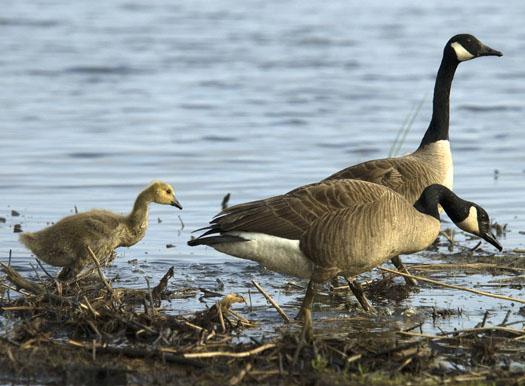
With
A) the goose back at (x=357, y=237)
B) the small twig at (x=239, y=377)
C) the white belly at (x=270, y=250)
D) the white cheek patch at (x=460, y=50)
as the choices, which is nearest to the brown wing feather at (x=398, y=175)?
the goose back at (x=357, y=237)

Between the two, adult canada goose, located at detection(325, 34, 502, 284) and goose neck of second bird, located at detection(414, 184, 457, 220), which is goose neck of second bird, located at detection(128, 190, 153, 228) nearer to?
adult canada goose, located at detection(325, 34, 502, 284)

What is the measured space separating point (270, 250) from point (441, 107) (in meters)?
3.76

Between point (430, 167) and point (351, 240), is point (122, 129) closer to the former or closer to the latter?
point (430, 167)

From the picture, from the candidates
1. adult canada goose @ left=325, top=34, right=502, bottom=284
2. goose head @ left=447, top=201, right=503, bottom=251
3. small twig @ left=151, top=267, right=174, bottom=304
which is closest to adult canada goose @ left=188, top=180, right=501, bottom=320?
small twig @ left=151, top=267, right=174, bottom=304

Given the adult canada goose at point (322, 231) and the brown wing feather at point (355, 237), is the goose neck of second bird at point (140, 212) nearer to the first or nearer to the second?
the adult canada goose at point (322, 231)

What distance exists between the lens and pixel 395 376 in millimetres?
6273

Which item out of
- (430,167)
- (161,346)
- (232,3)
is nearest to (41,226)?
(430,167)

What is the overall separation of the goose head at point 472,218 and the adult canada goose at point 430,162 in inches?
31.2

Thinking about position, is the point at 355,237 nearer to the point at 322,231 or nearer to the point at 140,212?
the point at 322,231

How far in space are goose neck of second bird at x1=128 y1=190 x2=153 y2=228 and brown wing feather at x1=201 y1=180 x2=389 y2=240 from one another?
99cm

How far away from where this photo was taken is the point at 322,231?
25.9 feet

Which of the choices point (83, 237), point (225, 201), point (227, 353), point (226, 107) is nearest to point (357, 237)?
point (227, 353)

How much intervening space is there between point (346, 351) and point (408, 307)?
202 centimetres

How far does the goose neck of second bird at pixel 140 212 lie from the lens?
8.93m
